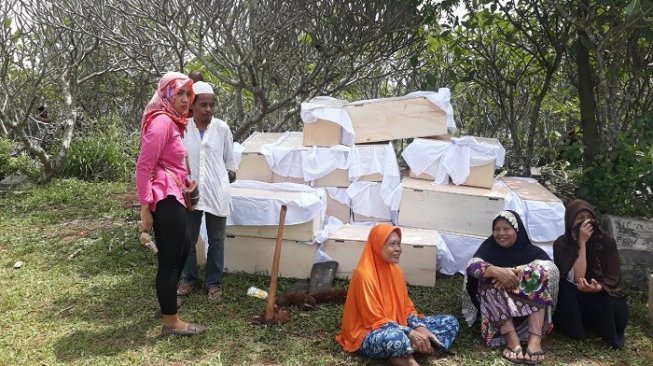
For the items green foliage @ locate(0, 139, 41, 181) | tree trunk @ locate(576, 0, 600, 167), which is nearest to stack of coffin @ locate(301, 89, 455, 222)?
tree trunk @ locate(576, 0, 600, 167)

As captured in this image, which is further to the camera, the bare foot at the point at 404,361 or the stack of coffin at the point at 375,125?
the stack of coffin at the point at 375,125

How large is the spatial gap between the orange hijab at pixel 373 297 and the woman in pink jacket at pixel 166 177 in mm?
1034

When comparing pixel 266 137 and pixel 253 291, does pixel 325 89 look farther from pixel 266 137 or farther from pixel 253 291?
pixel 253 291

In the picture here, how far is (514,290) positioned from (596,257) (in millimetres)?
612

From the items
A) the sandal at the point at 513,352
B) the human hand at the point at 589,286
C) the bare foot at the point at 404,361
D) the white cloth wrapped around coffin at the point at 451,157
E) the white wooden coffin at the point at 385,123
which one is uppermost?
the white wooden coffin at the point at 385,123

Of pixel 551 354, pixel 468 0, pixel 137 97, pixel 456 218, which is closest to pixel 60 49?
pixel 137 97

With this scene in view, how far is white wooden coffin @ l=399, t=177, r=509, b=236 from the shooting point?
4637 mm

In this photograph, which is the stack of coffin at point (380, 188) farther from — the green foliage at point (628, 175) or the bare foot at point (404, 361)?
the bare foot at point (404, 361)

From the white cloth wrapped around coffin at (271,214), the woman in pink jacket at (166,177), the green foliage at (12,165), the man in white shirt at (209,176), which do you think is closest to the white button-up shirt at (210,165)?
the man in white shirt at (209,176)

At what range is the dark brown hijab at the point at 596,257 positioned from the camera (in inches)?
139

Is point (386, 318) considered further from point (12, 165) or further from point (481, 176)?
point (12, 165)

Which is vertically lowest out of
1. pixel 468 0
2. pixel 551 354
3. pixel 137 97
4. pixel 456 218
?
pixel 551 354

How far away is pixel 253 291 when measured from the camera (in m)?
4.16

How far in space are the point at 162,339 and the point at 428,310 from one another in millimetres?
1801
